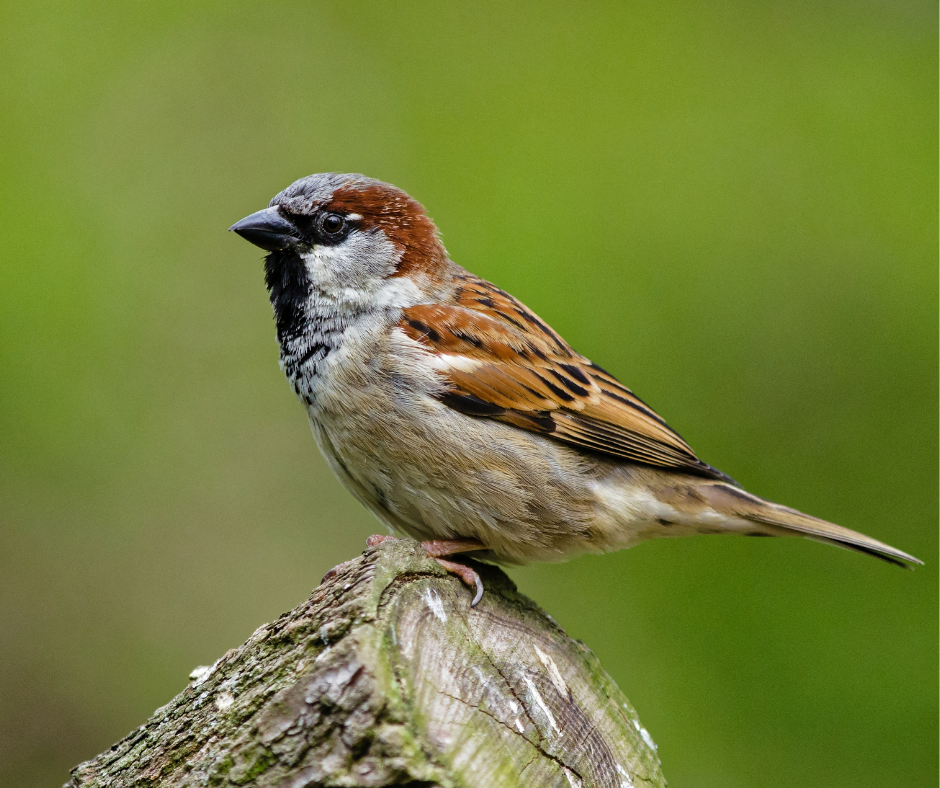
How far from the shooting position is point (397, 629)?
173cm

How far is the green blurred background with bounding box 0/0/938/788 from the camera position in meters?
4.13

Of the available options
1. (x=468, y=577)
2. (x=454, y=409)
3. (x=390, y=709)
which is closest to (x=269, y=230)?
(x=454, y=409)

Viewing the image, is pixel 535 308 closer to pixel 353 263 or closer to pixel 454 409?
pixel 353 263

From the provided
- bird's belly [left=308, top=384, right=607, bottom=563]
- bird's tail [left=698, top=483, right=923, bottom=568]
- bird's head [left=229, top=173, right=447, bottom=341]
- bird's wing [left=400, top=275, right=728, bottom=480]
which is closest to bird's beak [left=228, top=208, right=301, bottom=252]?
bird's head [left=229, top=173, right=447, bottom=341]

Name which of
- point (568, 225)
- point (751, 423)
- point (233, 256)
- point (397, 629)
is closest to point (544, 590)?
point (751, 423)

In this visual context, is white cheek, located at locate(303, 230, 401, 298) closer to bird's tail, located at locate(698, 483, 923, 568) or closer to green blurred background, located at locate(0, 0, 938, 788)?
bird's tail, located at locate(698, 483, 923, 568)

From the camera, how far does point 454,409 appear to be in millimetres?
2885

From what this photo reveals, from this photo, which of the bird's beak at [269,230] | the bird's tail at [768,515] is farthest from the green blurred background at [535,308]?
the bird's beak at [269,230]

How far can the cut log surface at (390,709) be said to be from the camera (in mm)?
1580

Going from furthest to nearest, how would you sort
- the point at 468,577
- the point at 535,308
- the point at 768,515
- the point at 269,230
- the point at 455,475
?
the point at 535,308, the point at 768,515, the point at 269,230, the point at 455,475, the point at 468,577

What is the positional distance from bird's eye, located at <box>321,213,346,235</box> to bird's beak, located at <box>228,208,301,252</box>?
0.09 m

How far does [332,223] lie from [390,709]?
187 cm

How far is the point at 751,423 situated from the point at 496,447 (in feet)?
6.17

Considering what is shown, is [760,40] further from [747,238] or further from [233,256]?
[233,256]
